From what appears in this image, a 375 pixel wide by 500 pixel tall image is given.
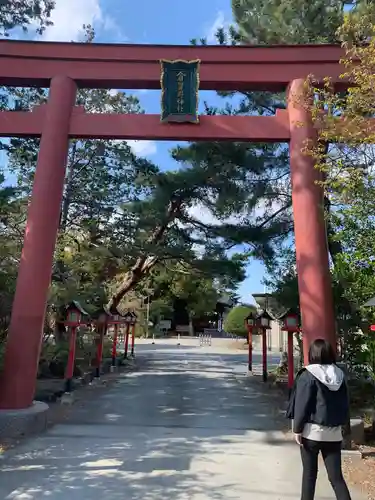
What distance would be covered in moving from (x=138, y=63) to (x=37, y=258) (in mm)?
4149

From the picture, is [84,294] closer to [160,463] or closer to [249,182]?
[249,182]

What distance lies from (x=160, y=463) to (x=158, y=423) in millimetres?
2311

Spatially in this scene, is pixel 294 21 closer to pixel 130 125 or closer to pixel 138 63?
pixel 138 63

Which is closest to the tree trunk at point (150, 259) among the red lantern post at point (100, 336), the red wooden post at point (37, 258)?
the red lantern post at point (100, 336)

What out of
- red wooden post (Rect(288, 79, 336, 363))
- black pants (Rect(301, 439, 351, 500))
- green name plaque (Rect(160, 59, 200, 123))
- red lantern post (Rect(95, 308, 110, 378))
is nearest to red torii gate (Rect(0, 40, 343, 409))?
red wooden post (Rect(288, 79, 336, 363))

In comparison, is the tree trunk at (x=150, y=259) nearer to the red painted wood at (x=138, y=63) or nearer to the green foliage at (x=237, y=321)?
the red painted wood at (x=138, y=63)

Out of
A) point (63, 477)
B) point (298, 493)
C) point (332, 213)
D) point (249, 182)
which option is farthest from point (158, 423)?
point (249, 182)

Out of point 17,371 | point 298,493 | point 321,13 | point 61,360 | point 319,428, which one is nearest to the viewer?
point 319,428

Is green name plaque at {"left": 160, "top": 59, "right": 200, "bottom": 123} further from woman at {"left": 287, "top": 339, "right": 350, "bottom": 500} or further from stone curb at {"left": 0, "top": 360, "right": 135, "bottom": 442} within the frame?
woman at {"left": 287, "top": 339, "right": 350, "bottom": 500}

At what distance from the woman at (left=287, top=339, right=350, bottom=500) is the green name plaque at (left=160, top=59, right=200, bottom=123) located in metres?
5.58

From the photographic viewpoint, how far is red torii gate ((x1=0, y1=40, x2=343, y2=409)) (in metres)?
7.24

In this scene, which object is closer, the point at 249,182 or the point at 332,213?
the point at 332,213

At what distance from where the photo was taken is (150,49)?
8422 millimetres

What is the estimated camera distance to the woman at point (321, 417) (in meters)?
3.54
